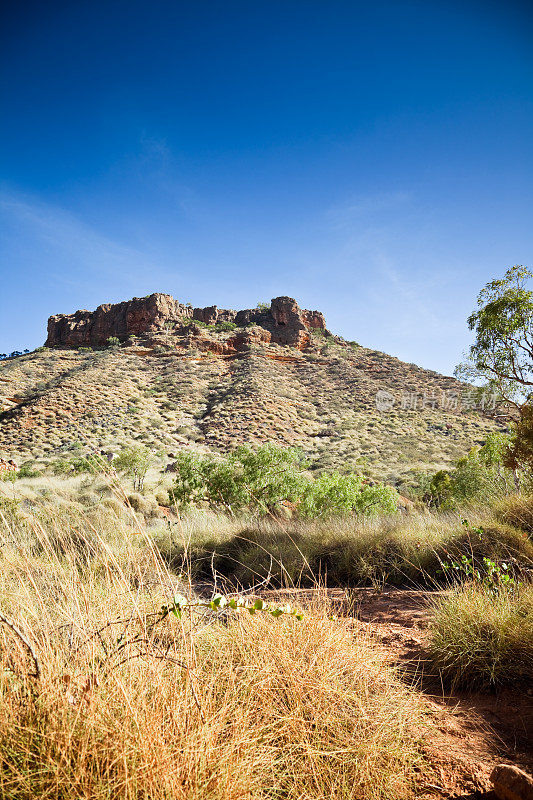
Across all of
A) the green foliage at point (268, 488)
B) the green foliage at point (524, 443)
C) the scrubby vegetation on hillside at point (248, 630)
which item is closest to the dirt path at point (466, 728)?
the scrubby vegetation on hillside at point (248, 630)

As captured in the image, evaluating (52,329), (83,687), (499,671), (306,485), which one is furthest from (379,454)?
(52,329)

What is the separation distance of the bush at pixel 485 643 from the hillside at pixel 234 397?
1099 centimetres

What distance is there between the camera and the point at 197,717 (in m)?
1.69

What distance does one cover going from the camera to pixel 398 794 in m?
1.71

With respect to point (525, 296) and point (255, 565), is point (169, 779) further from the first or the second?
point (525, 296)

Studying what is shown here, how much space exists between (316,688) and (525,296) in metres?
11.8

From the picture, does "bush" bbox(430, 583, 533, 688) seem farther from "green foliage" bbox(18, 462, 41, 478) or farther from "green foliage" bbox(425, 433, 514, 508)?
"green foliage" bbox(18, 462, 41, 478)

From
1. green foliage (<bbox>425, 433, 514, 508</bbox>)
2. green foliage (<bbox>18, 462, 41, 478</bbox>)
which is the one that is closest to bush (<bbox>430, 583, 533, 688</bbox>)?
green foliage (<bbox>425, 433, 514, 508</bbox>)

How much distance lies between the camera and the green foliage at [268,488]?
1130 cm

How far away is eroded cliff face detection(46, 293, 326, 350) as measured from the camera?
183ft

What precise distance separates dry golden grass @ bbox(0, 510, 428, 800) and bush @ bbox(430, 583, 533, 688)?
0.63 meters

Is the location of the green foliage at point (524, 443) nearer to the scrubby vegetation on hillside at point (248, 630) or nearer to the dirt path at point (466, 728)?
the scrubby vegetation on hillside at point (248, 630)

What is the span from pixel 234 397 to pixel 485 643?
33.3m

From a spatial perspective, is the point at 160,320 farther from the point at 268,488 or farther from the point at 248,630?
the point at 248,630
